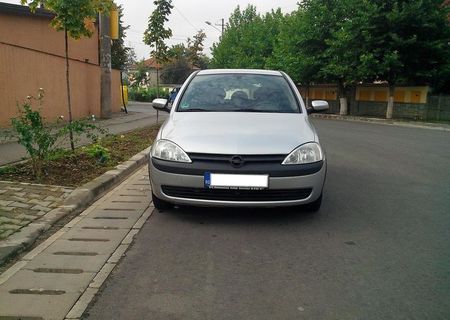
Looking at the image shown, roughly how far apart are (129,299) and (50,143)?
3.90m

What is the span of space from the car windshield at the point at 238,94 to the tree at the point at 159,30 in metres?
12.2

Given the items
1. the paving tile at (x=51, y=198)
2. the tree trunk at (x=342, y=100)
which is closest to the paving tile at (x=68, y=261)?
the paving tile at (x=51, y=198)

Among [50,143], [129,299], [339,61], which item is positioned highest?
[339,61]

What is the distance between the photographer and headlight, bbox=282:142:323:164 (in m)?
4.62

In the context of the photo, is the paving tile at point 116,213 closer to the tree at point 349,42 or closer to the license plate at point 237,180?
the license plate at point 237,180

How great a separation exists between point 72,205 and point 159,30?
13535 millimetres

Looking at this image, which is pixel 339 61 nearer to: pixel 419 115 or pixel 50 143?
pixel 419 115

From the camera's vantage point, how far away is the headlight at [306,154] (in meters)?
4.62

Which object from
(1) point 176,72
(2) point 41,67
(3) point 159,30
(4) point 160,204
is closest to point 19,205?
(4) point 160,204

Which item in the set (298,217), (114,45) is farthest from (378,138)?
(114,45)

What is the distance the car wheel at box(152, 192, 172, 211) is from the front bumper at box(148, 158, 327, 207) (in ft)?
0.87

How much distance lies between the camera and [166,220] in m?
5.01

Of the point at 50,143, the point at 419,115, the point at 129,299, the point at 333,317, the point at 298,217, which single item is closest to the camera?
the point at 333,317

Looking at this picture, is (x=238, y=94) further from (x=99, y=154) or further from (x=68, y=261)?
(x=99, y=154)
